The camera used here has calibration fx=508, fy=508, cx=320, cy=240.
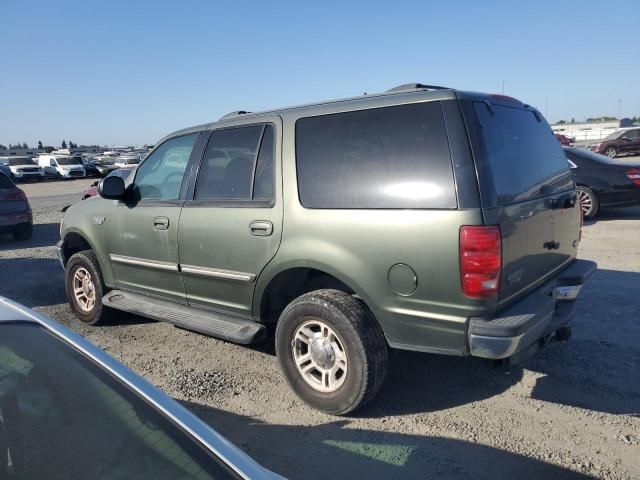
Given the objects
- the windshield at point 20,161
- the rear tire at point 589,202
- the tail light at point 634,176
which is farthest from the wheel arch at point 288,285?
the windshield at point 20,161

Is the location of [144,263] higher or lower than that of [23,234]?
higher

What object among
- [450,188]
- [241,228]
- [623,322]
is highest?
[450,188]

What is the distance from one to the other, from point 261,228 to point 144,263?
1.50 metres

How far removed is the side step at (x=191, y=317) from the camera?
3789 millimetres

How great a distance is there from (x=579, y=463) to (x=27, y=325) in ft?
9.25

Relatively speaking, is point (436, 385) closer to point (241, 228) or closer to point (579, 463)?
point (579, 463)

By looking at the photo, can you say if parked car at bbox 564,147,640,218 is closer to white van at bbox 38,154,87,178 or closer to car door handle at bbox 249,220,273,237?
car door handle at bbox 249,220,273,237

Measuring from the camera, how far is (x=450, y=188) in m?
2.86

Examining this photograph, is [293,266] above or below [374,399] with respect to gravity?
above

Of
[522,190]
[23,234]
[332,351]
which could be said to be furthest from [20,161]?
[522,190]

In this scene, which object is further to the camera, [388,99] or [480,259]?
[388,99]

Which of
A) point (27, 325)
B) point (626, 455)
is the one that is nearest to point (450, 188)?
point (626, 455)

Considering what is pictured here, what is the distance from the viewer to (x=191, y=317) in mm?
4184

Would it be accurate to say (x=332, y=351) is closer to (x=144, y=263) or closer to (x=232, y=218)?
(x=232, y=218)
